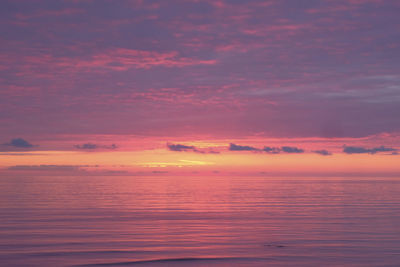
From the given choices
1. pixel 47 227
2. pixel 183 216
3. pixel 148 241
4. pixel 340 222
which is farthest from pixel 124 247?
pixel 340 222

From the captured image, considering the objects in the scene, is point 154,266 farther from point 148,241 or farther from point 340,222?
point 340,222

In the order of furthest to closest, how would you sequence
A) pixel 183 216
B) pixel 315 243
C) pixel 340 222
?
pixel 183 216, pixel 340 222, pixel 315 243

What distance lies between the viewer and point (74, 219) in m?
39.6

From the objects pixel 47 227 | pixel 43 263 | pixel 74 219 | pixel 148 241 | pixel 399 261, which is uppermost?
pixel 74 219

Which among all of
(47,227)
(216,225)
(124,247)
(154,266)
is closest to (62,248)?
(124,247)

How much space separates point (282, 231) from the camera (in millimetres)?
32750

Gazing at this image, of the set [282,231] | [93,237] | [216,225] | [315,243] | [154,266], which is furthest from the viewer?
[216,225]

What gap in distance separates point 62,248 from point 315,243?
14.3m

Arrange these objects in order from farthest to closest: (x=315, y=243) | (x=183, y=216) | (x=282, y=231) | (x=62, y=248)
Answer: (x=183, y=216)
(x=282, y=231)
(x=315, y=243)
(x=62, y=248)

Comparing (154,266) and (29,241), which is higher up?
(29,241)

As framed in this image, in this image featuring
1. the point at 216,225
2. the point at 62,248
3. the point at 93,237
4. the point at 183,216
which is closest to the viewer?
the point at 62,248

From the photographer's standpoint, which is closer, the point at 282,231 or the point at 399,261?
the point at 399,261

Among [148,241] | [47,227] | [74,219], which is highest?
[74,219]

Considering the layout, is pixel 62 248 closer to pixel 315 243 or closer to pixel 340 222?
pixel 315 243
